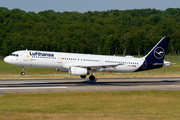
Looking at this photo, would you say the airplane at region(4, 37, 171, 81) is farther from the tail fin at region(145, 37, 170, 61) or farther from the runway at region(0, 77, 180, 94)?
the runway at region(0, 77, 180, 94)

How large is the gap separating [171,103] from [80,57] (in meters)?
22.0

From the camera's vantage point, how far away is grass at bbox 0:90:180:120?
18688 mm

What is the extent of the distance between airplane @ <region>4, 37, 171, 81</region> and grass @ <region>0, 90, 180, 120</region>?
13719 mm

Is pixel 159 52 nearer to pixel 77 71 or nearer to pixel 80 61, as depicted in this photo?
pixel 80 61

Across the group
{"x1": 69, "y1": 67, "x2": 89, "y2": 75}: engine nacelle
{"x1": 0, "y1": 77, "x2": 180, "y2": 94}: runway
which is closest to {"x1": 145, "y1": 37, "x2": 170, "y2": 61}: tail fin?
{"x1": 0, "y1": 77, "x2": 180, "y2": 94}: runway

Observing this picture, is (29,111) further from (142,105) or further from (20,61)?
(20,61)

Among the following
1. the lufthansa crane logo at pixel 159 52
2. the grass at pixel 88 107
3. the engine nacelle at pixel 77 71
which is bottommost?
the grass at pixel 88 107

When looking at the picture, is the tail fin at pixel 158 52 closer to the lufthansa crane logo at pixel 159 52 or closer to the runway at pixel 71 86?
the lufthansa crane logo at pixel 159 52

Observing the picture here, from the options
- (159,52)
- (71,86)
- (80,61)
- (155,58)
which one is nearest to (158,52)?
(159,52)

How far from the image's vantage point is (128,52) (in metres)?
151

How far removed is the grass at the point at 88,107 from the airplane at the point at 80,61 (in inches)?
540

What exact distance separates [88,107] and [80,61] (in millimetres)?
22109

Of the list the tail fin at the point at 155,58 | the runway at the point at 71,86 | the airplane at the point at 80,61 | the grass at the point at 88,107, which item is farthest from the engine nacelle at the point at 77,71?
the grass at the point at 88,107

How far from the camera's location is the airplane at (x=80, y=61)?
41125mm
